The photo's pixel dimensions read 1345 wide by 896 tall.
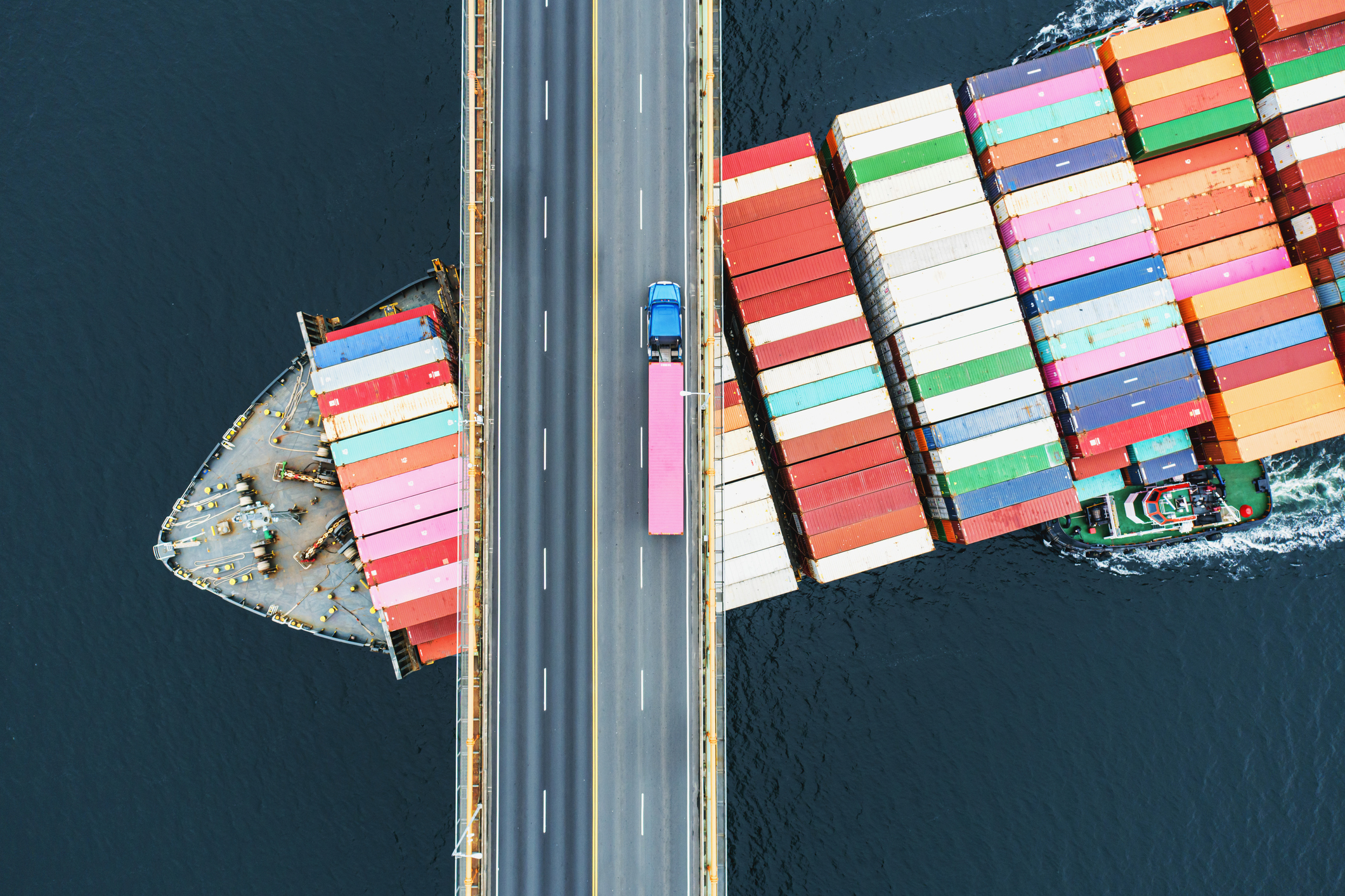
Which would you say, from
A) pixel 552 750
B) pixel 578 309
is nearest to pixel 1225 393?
pixel 578 309

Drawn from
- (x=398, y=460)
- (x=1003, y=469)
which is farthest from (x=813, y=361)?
(x=398, y=460)

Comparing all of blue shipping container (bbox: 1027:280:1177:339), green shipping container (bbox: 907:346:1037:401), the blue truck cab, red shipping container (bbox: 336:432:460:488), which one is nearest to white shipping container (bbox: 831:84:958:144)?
blue shipping container (bbox: 1027:280:1177:339)

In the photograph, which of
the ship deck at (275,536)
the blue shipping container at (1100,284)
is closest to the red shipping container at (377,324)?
the ship deck at (275,536)

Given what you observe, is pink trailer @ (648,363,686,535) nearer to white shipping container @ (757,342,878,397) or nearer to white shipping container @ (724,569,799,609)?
white shipping container @ (724,569,799,609)

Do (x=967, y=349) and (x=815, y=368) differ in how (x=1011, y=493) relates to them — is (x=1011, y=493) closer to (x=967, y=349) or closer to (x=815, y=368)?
(x=967, y=349)

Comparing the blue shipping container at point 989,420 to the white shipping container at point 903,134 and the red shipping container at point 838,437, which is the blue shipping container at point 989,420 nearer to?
the red shipping container at point 838,437
